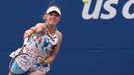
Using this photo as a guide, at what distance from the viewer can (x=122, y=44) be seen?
6.16 m

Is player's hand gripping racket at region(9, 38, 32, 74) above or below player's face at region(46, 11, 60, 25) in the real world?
below

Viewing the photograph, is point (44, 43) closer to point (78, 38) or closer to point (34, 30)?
point (34, 30)

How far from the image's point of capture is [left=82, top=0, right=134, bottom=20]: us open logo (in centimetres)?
604

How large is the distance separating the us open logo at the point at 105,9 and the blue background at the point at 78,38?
4 cm

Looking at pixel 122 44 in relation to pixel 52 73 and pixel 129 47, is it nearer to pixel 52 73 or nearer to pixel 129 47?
pixel 129 47

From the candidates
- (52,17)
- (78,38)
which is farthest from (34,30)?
Result: (78,38)

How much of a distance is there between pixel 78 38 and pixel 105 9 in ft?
1.51

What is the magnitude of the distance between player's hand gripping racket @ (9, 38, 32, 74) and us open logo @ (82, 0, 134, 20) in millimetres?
1342

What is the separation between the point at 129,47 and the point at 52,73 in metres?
0.95

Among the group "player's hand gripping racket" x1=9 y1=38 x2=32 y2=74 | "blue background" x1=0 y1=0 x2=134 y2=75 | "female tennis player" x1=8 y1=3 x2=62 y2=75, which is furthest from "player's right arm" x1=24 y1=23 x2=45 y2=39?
"blue background" x1=0 y1=0 x2=134 y2=75

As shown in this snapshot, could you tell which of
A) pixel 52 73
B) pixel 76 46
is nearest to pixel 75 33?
pixel 76 46

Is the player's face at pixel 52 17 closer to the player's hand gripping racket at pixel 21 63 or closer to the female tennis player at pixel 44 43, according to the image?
the female tennis player at pixel 44 43

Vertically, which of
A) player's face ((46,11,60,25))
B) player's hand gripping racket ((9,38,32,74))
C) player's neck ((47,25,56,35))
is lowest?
player's hand gripping racket ((9,38,32,74))

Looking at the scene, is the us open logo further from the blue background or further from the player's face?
the player's face
